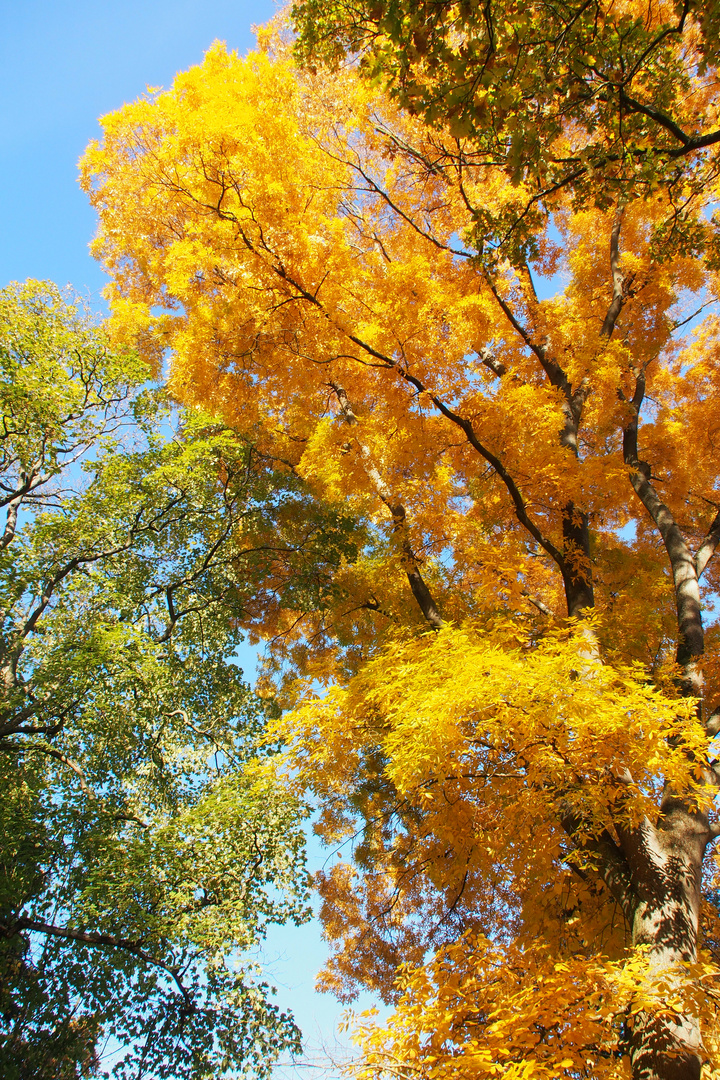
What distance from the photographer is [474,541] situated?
7598 millimetres

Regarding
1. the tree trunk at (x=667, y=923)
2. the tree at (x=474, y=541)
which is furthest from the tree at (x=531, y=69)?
the tree trunk at (x=667, y=923)

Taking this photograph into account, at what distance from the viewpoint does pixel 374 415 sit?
27.7 ft

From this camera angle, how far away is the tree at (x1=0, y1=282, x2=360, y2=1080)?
6.23 metres

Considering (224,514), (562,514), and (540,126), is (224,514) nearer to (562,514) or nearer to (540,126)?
(562,514)

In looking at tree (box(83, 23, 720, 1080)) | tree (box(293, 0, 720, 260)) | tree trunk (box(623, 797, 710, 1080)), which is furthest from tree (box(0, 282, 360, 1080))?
tree (box(293, 0, 720, 260))

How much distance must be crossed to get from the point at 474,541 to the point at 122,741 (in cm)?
A: 465

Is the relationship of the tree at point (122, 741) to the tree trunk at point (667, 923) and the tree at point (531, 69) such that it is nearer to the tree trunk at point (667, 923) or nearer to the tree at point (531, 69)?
the tree trunk at point (667, 923)

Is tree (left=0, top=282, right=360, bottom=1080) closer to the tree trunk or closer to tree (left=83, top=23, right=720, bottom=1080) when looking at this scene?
tree (left=83, top=23, right=720, bottom=1080)

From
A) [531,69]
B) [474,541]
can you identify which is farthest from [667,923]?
[531,69]

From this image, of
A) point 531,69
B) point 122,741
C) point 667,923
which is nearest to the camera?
point 531,69

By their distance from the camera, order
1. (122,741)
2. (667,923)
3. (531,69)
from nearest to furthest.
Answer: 1. (531,69)
2. (667,923)
3. (122,741)

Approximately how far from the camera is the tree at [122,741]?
623cm

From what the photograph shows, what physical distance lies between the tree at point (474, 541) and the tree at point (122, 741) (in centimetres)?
123

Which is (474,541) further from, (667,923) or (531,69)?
(531,69)
